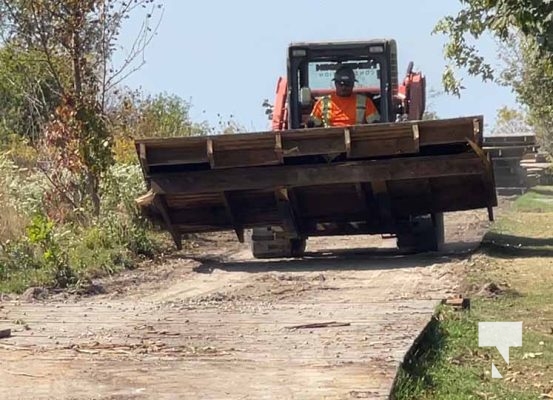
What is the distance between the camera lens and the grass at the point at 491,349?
23.1 ft

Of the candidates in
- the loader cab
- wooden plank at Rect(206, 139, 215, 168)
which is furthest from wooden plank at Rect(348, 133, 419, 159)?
the loader cab

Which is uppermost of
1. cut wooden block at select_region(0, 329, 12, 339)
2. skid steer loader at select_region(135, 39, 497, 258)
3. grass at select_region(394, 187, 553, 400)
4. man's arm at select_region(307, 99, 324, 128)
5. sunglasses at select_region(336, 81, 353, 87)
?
sunglasses at select_region(336, 81, 353, 87)

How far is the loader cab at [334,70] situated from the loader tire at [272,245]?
1667 millimetres

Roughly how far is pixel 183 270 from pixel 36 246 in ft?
5.92

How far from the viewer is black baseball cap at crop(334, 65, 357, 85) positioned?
15898 mm

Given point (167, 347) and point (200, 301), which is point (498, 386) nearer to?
point (167, 347)

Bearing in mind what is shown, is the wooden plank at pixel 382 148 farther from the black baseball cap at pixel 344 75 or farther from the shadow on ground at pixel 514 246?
the black baseball cap at pixel 344 75

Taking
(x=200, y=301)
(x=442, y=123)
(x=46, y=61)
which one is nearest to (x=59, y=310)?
(x=200, y=301)

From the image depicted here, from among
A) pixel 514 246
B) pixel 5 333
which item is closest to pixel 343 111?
pixel 514 246

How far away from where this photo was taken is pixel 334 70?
54.1 ft

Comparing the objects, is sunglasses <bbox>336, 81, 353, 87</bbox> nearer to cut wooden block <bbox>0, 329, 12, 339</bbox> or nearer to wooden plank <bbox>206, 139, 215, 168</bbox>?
wooden plank <bbox>206, 139, 215, 168</bbox>

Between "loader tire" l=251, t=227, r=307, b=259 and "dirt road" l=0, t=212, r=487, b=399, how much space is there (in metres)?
1.81

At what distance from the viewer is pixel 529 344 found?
8.46 metres

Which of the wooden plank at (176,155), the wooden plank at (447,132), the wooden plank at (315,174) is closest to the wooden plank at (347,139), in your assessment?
the wooden plank at (315,174)
